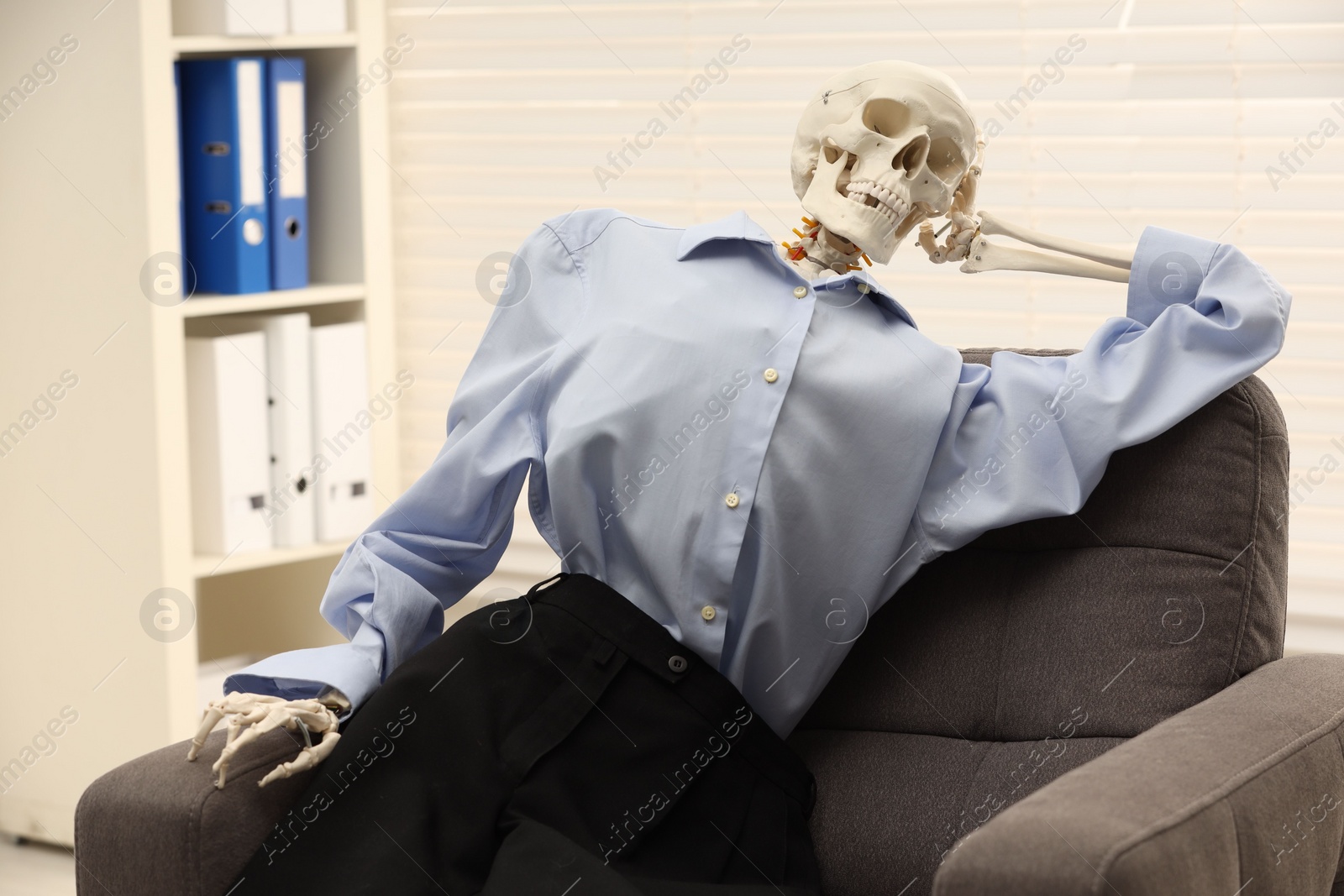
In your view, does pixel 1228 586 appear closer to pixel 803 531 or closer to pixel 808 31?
pixel 803 531

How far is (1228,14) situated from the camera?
2.09 meters

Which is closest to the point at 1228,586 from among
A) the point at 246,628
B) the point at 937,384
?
the point at 937,384

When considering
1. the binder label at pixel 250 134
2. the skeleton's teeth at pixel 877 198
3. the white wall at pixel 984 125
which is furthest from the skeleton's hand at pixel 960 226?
the binder label at pixel 250 134

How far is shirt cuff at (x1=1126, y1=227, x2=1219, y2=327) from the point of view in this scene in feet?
4.82

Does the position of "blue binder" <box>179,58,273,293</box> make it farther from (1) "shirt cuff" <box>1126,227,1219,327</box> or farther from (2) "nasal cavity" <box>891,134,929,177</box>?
(1) "shirt cuff" <box>1126,227,1219,327</box>

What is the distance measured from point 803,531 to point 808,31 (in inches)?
49.2

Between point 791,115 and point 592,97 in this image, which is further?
point 592,97

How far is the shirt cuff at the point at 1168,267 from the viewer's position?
1468mm

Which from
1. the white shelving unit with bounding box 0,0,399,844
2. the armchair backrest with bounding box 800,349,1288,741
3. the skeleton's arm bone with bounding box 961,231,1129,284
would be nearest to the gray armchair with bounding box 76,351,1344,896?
the armchair backrest with bounding box 800,349,1288,741

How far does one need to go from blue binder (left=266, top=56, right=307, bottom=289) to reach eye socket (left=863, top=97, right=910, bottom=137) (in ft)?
4.10

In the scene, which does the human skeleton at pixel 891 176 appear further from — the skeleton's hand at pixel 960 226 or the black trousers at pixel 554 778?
the black trousers at pixel 554 778

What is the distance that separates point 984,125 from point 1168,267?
842mm

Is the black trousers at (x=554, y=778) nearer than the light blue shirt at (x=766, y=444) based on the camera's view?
Yes

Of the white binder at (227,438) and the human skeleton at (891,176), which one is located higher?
the human skeleton at (891,176)
